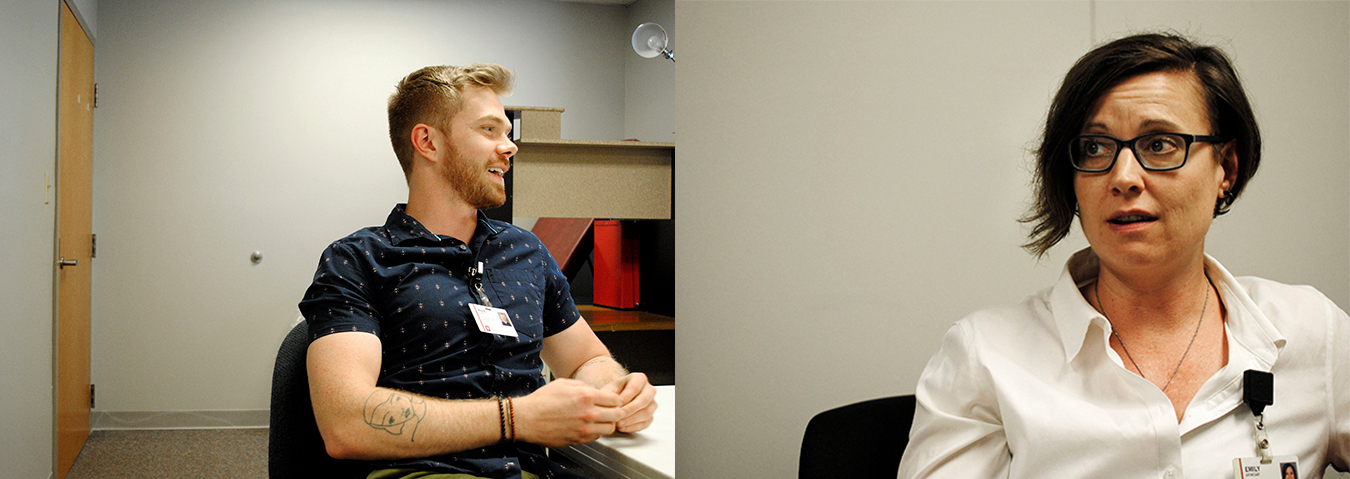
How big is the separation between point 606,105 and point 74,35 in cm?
300

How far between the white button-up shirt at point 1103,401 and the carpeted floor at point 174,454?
11.8ft

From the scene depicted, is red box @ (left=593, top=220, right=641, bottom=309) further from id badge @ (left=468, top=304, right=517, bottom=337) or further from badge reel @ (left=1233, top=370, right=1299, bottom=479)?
badge reel @ (left=1233, top=370, right=1299, bottom=479)

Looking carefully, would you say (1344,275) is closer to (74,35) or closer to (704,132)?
(704,132)

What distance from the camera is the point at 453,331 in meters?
1.48

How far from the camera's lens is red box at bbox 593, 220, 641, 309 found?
3.64m

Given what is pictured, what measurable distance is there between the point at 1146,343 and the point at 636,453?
30.3 inches

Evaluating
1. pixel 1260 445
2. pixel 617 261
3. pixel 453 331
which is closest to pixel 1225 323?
pixel 1260 445

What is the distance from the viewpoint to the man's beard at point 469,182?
1660 millimetres

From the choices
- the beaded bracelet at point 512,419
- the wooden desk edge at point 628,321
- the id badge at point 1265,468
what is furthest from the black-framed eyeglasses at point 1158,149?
the wooden desk edge at point 628,321

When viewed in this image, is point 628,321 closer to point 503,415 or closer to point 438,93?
point 438,93

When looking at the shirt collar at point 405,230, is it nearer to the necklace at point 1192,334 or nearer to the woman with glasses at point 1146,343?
the woman with glasses at point 1146,343

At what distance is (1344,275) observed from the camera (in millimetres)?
1604

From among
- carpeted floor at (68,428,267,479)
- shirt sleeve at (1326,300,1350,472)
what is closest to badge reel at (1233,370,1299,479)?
shirt sleeve at (1326,300,1350,472)

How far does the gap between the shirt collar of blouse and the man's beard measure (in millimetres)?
1066
